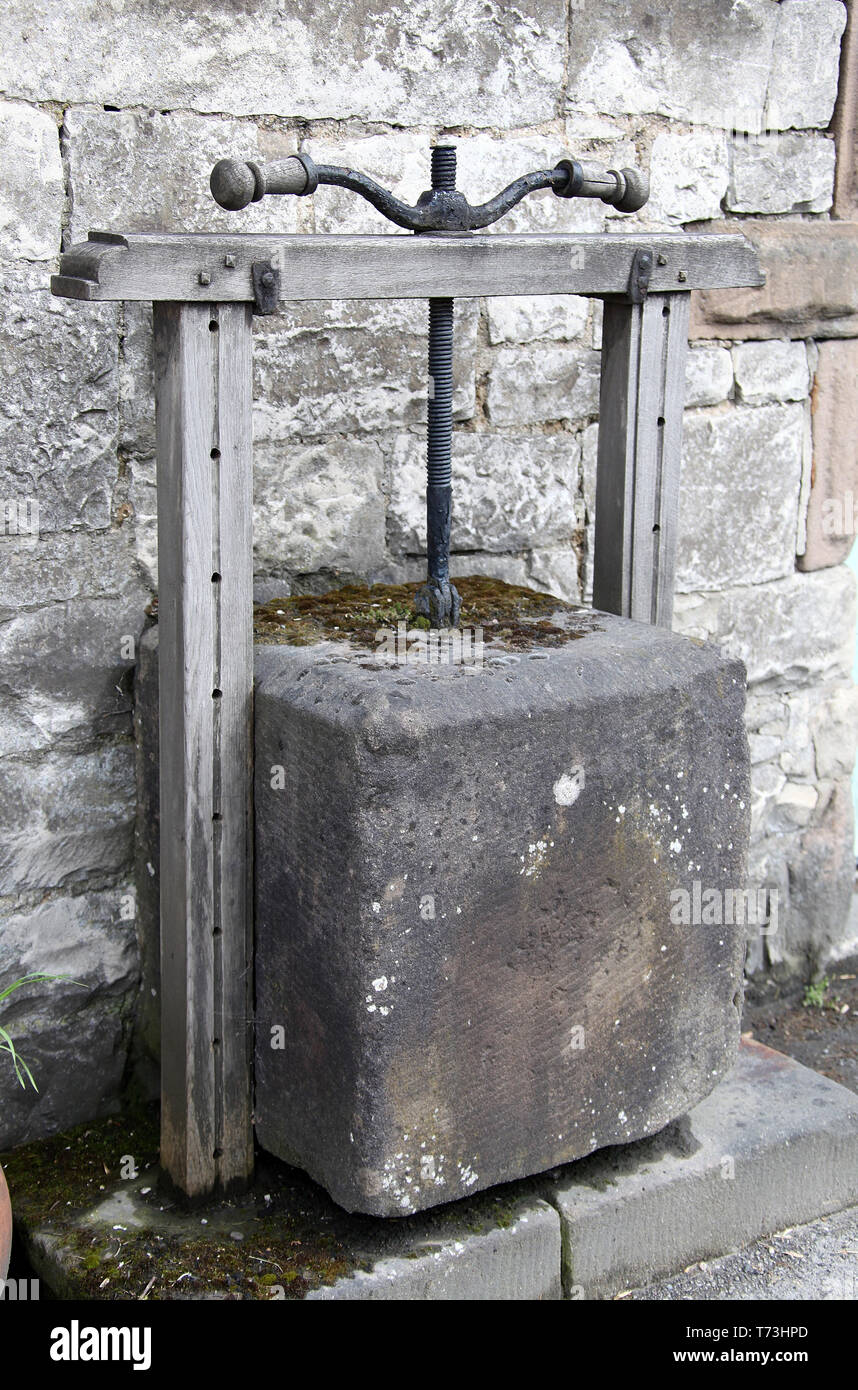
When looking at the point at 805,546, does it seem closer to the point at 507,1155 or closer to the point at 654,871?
the point at 654,871

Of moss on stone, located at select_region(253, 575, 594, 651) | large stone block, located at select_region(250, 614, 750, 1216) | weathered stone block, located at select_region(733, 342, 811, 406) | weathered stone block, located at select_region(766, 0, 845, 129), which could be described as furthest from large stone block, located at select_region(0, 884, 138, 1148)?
weathered stone block, located at select_region(766, 0, 845, 129)

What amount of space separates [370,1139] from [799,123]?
2.25 metres

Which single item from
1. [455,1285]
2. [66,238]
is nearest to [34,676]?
[66,238]

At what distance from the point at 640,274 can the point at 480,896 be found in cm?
104

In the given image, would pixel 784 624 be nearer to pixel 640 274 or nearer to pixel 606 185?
pixel 640 274

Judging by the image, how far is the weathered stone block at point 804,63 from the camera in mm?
3123

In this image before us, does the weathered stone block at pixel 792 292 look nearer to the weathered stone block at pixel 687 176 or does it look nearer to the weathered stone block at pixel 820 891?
the weathered stone block at pixel 687 176

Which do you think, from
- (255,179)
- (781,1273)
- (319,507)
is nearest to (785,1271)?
(781,1273)

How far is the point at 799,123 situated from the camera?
319cm

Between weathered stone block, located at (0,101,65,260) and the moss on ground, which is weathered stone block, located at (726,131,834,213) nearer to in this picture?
weathered stone block, located at (0,101,65,260)

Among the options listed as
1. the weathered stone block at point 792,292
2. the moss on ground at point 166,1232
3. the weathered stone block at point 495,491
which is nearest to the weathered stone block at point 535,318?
the weathered stone block at point 495,491

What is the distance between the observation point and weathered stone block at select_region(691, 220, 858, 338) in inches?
124

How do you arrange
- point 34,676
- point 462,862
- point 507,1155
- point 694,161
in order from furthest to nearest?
point 694,161, point 34,676, point 507,1155, point 462,862

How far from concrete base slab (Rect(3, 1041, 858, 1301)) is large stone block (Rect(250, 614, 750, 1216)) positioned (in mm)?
95
